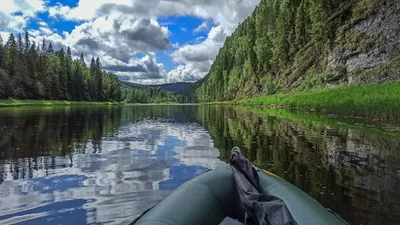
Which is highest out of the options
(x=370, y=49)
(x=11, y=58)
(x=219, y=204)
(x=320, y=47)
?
(x=11, y=58)

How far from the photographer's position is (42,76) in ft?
309

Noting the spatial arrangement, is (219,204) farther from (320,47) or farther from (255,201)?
(320,47)

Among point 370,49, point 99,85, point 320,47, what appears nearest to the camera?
point 370,49

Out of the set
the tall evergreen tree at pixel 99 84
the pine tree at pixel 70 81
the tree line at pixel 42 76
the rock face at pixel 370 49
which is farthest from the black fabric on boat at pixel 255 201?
the tall evergreen tree at pixel 99 84

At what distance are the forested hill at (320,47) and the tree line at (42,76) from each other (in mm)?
53258

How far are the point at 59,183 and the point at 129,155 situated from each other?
4.40 metres

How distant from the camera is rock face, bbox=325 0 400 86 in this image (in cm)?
3244

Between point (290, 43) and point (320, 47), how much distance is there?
15861 millimetres

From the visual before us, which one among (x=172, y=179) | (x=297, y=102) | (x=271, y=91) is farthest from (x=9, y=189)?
(x=271, y=91)

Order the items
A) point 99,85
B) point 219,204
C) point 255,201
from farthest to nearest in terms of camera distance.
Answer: point 99,85
point 219,204
point 255,201

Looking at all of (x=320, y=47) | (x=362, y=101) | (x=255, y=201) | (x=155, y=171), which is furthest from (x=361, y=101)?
(x=320, y=47)

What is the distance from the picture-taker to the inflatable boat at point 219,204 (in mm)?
4176

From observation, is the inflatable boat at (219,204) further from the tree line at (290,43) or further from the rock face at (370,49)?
the tree line at (290,43)

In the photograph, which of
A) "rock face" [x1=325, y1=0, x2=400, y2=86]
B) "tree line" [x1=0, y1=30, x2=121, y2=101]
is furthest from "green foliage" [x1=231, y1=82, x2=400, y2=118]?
"tree line" [x1=0, y1=30, x2=121, y2=101]
